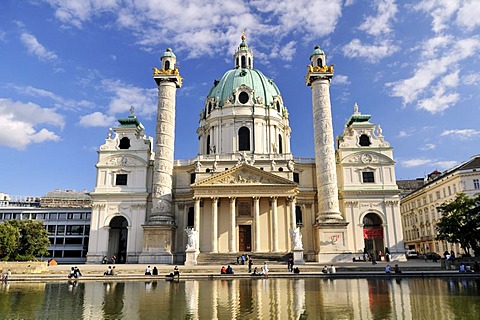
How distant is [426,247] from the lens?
180 ft

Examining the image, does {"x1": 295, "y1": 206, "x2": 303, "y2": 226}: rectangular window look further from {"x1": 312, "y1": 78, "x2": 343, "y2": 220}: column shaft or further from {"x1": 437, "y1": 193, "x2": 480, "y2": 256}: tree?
{"x1": 437, "y1": 193, "x2": 480, "y2": 256}: tree

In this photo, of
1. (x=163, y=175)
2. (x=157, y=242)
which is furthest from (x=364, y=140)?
(x=157, y=242)

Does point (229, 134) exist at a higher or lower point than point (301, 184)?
higher

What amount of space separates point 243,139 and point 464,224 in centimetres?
2757

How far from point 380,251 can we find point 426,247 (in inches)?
677

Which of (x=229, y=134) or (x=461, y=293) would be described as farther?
(x=229, y=134)

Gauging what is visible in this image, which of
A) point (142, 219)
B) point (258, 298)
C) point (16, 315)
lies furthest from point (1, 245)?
point (258, 298)

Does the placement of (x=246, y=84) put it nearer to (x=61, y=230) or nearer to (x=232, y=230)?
(x=232, y=230)

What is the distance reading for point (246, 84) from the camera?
175 ft

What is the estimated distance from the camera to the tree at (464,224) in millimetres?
31016

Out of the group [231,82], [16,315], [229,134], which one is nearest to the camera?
[16,315]

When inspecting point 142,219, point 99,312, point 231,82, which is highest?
point 231,82

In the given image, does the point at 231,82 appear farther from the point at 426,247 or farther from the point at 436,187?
the point at 426,247

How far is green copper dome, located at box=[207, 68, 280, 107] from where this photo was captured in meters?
53.5
